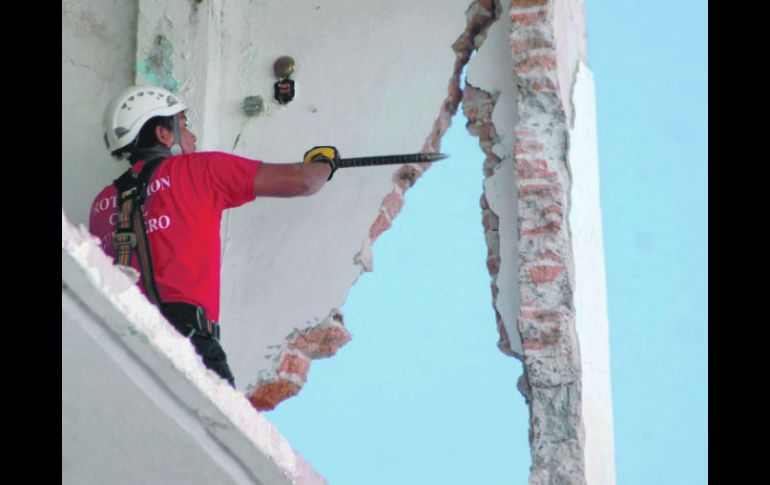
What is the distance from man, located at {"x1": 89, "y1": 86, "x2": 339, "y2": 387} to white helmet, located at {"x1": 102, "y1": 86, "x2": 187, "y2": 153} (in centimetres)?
13

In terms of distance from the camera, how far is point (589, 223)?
207 inches

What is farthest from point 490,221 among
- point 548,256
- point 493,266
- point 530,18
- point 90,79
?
point 90,79

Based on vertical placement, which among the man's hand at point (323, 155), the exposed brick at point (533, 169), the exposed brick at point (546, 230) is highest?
the man's hand at point (323, 155)

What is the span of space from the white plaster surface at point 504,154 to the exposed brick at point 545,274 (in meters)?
0.08

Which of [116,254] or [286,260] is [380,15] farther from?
[116,254]

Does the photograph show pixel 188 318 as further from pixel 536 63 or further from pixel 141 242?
pixel 536 63

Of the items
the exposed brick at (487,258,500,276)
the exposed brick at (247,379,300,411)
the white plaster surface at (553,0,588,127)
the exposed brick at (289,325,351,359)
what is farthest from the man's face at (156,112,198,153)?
the white plaster surface at (553,0,588,127)

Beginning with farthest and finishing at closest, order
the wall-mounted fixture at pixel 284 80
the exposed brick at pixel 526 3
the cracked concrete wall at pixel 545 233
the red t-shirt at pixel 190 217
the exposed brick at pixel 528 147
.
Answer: the wall-mounted fixture at pixel 284 80 < the exposed brick at pixel 526 3 < the exposed brick at pixel 528 147 < the cracked concrete wall at pixel 545 233 < the red t-shirt at pixel 190 217

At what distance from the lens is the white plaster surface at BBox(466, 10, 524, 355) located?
4895 mm

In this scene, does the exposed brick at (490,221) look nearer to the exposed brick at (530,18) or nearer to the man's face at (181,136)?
the exposed brick at (530,18)

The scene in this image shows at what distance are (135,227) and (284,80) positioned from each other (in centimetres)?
116

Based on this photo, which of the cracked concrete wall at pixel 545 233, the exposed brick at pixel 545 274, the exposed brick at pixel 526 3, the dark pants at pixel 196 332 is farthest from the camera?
the exposed brick at pixel 526 3

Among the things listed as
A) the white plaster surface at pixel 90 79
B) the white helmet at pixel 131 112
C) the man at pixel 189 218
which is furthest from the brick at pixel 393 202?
the white plaster surface at pixel 90 79

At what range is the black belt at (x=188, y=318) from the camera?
435 centimetres
